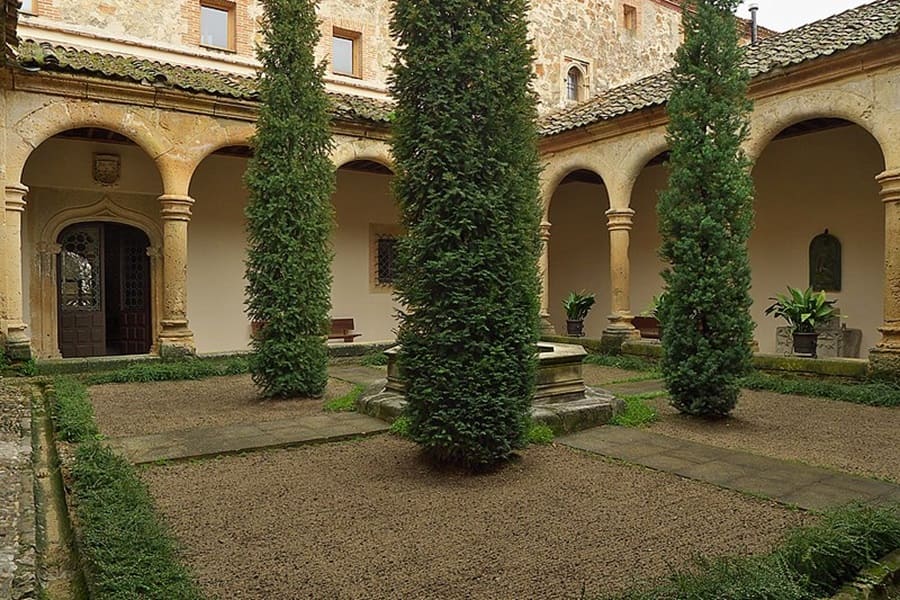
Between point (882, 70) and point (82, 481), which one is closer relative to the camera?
point (82, 481)

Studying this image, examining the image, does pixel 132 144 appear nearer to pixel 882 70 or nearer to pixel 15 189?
pixel 15 189

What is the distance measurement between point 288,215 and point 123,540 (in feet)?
15.4

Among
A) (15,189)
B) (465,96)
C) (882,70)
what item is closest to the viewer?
(465,96)

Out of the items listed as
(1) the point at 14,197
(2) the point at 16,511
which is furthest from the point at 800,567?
(1) the point at 14,197

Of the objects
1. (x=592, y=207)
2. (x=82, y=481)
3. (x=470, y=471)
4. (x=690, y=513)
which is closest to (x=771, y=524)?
(x=690, y=513)

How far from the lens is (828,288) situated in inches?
407

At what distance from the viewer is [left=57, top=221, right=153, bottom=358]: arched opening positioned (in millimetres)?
10617

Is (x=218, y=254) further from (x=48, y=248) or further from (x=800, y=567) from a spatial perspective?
(x=800, y=567)

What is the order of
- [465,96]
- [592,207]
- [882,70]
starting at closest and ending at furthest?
[465,96]
[882,70]
[592,207]

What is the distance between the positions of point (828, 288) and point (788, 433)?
19.6 feet

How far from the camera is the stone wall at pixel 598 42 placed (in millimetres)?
16188

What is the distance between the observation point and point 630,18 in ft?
59.3

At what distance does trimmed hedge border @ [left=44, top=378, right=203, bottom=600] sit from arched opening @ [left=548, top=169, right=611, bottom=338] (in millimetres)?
11297

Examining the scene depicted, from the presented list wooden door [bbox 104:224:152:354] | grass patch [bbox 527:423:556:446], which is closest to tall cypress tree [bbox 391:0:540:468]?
grass patch [bbox 527:423:556:446]
